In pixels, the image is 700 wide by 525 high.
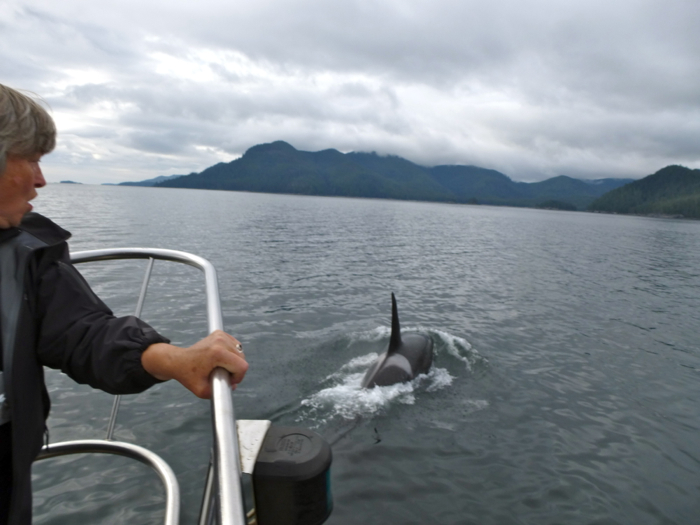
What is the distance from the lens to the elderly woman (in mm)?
1870

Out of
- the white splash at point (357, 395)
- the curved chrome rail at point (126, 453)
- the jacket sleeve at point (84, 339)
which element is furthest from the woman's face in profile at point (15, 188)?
the white splash at point (357, 395)

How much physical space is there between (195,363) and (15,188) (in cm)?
114

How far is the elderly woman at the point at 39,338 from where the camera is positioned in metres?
1.87

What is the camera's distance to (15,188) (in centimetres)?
201

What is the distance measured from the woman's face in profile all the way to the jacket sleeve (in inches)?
10.2

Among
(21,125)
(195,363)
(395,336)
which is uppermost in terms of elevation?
(21,125)

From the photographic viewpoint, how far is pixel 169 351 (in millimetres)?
1895

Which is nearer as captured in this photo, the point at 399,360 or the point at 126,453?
the point at 126,453

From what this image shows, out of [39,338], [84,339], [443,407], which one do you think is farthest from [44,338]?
[443,407]

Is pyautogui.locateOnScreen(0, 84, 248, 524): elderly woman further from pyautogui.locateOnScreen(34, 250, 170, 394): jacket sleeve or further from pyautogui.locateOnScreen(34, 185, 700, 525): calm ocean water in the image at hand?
pyautogui.locateOnScreen(34, 185, 700, 525): calm ocean water

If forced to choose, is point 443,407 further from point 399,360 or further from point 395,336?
point 395,336

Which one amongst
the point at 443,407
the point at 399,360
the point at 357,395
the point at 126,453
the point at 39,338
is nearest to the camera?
the point at 39,338

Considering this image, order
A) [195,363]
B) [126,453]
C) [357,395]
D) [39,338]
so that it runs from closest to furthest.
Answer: [195,363] < [39,338] < [126,453] < [357,395]

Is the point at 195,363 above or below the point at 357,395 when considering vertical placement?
above
